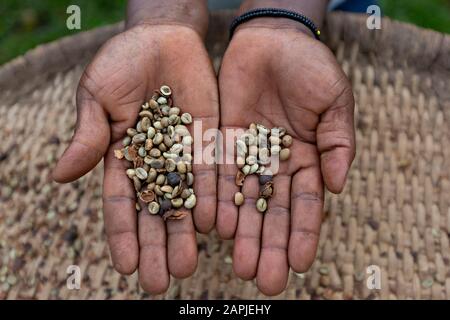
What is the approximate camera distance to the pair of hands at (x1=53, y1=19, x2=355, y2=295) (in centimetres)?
107

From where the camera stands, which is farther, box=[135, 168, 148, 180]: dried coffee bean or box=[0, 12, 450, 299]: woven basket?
box=[0, 12, 450, 299]: woven basket

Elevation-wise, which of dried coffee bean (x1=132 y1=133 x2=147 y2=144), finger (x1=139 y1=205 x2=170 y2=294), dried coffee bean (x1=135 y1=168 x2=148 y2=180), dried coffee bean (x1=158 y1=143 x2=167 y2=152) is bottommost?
finger (x1=139 y1=205 x2=170 y2=294)

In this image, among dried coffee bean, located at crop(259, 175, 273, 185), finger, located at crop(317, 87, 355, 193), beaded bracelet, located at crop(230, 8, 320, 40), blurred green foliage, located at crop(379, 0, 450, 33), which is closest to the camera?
finger, located at crop(317, 87, 355, 193)

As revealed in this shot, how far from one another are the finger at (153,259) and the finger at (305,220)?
0.22 meters

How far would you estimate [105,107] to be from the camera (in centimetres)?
111

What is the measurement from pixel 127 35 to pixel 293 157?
0.39 metres

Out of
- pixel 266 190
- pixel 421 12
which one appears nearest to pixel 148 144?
pixel 266 190

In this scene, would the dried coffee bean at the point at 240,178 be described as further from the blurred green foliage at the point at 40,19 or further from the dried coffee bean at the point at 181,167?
the blurred green foliage at the point at 40,19

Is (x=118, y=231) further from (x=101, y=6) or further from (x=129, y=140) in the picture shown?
(x=101, y=6)

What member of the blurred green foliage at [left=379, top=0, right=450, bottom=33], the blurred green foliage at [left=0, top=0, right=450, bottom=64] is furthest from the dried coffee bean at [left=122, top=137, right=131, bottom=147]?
the blurred green foliage at [left=379, top=0, right=450, bottom=33]

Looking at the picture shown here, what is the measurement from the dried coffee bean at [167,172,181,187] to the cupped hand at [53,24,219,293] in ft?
0.12

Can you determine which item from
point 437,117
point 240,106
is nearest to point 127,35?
point 240,106

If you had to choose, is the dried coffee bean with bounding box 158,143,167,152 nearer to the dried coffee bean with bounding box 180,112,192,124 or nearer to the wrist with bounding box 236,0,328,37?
the dried coffee bean with bounding box 180,112,192,124

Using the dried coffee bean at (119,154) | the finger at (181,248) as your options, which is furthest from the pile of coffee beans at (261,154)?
the dried coffee bean at (119,154)
